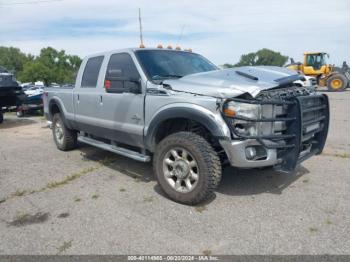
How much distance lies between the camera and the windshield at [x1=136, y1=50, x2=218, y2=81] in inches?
184

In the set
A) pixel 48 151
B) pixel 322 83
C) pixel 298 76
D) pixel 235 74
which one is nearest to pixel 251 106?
pixel 235 74

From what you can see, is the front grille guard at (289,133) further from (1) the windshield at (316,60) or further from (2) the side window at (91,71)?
(1) the windshield at (316,60)

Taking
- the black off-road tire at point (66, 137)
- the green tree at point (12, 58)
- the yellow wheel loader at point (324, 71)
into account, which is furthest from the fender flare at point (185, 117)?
the green tree at point (12, 58)

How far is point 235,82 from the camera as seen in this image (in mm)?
3779

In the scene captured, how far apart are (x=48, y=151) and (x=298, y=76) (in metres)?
5.25

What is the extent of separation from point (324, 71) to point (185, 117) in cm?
2180

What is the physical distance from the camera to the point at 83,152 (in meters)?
6.86

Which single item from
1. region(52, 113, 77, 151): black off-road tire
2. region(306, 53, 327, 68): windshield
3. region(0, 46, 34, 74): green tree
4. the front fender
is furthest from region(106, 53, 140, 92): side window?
region(0, 46, 34, 74): green tree

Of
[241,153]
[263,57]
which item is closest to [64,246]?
[241,153]

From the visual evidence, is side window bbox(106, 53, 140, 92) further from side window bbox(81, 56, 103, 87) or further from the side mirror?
side window bbox(81, 56, 103, 87)

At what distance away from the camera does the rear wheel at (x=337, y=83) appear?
20.9 meters

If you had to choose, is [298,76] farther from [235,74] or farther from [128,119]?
[128,119]

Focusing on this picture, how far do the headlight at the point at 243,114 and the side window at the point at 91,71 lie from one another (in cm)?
283

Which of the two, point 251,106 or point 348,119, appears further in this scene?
point 348,119
